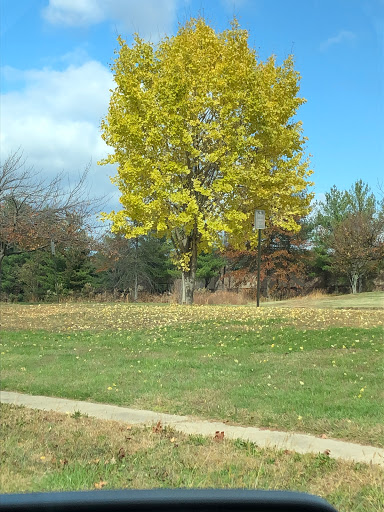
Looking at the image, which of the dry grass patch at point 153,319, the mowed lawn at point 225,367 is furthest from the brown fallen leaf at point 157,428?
the dry grass patch at point 153,319

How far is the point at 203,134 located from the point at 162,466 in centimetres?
1552

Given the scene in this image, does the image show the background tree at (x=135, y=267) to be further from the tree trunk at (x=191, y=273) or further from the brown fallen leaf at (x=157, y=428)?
the brown fallen leaf at (x=157, y=428)

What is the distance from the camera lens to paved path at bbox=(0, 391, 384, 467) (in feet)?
14.3

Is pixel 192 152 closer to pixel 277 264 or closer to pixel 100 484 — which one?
pixel 100 484

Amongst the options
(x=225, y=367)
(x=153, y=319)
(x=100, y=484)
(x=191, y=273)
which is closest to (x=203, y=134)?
(x=191, y=273)

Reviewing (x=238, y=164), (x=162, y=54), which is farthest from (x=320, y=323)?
(x=162, y=54)

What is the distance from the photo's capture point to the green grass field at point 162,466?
3.64 metres

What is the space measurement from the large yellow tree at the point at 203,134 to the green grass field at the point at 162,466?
1272 cm

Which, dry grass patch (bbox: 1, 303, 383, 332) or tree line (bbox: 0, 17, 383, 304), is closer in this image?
dry grass patch (bbox: 1, 303, 383, 332)

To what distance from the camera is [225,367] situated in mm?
7629

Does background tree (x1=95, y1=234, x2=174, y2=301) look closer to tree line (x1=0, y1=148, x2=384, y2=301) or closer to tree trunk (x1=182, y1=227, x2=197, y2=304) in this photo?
tree line (x1=0, y1=148, x2=384, y2=301)

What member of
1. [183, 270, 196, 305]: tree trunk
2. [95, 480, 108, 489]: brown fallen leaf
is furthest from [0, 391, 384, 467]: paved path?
[183, 270, 196, 305]: tree trunk

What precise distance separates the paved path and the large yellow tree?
11.3 meters

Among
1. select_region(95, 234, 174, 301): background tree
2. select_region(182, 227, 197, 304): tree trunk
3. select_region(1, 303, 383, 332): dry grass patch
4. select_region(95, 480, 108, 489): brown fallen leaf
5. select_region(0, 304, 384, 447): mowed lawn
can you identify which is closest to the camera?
select_region(95, 480, 108, 489): brown fallen leaf
